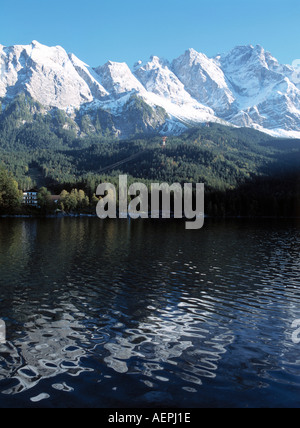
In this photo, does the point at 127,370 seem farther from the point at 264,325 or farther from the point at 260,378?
the point at 264,325

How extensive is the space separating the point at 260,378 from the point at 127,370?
7.33 metres

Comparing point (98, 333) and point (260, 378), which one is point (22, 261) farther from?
point (260, 378)

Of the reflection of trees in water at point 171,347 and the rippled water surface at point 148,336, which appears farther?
the reflection of trees in water at point 171,347

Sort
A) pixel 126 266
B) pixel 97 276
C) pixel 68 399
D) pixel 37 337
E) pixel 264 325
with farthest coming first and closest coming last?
pixel 126 266 → pixel 97 276 → pixel 264 325 → pixel 37 337 → pixel 68 399

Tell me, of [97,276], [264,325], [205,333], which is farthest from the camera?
[97,276]

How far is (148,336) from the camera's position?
78.5 feet

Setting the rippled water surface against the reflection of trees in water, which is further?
the reflection of trees in water

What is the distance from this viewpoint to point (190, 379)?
17.9m

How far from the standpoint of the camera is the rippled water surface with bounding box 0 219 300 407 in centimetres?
1667

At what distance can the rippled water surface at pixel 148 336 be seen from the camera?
1667cm

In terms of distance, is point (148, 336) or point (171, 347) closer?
point (171, 347)

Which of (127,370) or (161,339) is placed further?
(161,339)

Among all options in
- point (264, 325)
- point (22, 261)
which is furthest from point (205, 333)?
point (22, 261)

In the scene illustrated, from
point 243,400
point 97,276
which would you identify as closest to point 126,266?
point 97,276
